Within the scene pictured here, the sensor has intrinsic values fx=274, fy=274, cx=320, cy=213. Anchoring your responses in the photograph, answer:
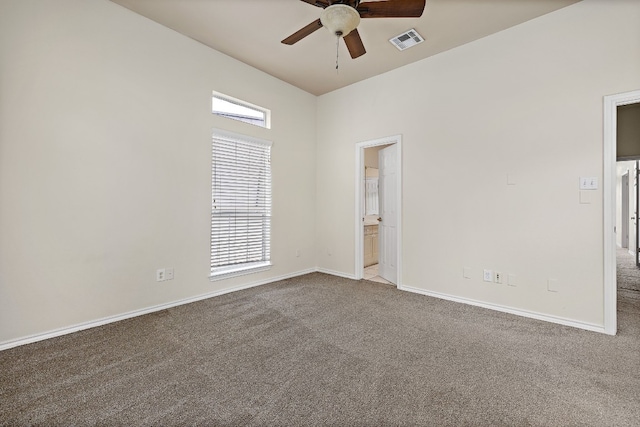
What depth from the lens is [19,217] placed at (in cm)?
225

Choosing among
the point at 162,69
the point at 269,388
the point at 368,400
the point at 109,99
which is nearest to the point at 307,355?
the point at 269,388

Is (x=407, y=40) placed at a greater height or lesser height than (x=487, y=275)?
greater

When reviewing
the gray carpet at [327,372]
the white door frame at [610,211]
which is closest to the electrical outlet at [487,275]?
the gray carpet at [327,372]

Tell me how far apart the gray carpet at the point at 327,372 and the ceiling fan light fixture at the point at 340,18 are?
8.32ft

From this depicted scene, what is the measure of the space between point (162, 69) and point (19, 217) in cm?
197

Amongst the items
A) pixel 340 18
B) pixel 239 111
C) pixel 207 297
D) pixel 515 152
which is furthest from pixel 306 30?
pixel 207 297

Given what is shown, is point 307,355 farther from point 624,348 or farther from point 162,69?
point 162,69

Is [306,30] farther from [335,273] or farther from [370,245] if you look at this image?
[370,245]

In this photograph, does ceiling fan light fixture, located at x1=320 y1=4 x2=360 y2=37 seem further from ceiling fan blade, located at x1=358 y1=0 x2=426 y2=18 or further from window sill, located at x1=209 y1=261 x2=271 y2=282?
window sill, located at x1=209 y1=261 x2=271 y2=282

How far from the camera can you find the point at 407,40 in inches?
126

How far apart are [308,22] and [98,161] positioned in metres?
2.56

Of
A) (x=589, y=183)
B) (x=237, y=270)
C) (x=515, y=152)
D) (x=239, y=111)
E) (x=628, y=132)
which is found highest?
(x=239, y=111)

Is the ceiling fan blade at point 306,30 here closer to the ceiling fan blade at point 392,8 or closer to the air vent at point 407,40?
the ceiling fan blade at point 392,8

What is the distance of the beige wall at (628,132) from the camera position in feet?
11.0
